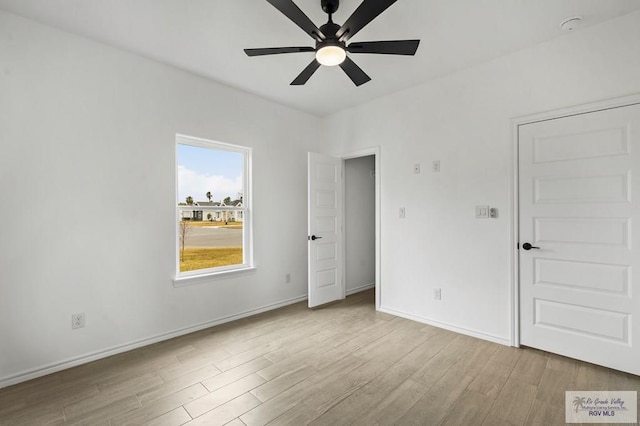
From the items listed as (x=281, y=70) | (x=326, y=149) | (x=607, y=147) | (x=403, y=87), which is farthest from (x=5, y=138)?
(x=607, y=147)

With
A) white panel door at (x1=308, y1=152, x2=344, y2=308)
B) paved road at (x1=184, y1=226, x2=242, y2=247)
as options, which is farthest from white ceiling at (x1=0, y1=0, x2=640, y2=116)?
paved road at (x1=184, y1=226, x2=242, y2=247)

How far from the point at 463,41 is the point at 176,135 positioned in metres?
2.92

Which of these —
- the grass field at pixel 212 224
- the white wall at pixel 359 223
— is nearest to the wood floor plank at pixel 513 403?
the white wall at pixel 359 223

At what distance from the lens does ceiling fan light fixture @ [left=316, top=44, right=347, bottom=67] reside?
2002mm

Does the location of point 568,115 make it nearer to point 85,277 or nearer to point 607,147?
point 607,147

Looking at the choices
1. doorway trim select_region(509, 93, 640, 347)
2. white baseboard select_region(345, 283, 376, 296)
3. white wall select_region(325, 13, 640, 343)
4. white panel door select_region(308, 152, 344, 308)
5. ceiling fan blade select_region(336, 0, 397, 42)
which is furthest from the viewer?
white baseboard select_region(345, 283, 376, 296)

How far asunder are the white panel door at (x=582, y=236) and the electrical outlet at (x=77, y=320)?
3963 mm

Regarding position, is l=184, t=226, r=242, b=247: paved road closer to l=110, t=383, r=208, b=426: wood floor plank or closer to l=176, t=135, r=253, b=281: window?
l=176, t=135, r=253, b=281: window

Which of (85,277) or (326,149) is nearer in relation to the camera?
(85,277)

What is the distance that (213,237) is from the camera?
11.7ft

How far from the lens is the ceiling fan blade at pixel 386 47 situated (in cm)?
198

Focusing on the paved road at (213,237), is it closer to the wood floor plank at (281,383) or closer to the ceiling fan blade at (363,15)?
the wood floor plank at (281,383)

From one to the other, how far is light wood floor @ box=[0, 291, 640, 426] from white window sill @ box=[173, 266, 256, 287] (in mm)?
568

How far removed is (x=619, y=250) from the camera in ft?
7.72
